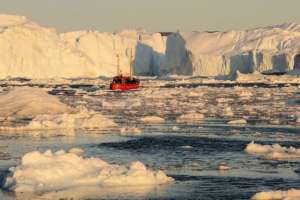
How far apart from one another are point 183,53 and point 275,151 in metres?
82.9

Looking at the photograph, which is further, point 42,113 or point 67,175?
point 42,113

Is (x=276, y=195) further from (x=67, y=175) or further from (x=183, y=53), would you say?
(x=183, y=53)

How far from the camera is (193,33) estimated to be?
10175cm

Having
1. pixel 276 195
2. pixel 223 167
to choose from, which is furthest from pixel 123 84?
pixel 276 195

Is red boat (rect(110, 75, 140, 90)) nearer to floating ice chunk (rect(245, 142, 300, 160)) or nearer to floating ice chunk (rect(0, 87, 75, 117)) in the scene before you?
floating ice chunk (rect(0, 87, 75, 117))

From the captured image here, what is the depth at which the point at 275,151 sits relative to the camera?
15.3 m

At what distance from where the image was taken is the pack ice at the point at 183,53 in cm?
9069

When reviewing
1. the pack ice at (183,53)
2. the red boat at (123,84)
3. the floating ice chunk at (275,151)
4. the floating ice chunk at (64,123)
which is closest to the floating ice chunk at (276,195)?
the floating ice chunk at (275,151)

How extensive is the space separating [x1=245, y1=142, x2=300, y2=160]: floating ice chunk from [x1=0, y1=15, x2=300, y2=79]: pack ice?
226 ft

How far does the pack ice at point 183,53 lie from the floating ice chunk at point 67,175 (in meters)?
73.3

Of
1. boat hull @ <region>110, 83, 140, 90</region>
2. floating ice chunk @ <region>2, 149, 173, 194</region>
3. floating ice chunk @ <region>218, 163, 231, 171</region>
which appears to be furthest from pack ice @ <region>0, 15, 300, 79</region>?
floating ice chunk @ <region>2, 149, 173, 194</region>

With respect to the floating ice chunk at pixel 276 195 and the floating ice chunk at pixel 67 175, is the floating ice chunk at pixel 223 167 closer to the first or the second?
the floating ice chunk at pixel 67 175

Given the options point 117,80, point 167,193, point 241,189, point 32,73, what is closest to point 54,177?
point 167,193

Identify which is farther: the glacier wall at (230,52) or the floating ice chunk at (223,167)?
the glacier wall at (230,52)
